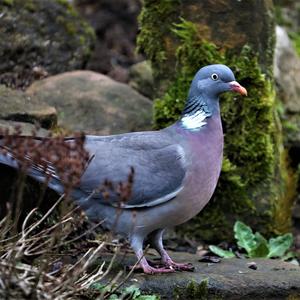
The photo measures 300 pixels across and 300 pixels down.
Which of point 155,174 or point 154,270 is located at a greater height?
point 155,174

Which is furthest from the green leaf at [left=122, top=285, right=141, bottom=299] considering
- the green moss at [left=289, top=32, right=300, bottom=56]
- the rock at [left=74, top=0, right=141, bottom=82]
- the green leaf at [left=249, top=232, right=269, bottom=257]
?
the green moss at [left=289, top=32, right=300, bottom=56]

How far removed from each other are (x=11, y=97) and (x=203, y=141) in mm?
1675

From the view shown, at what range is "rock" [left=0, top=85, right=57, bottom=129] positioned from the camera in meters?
6.21

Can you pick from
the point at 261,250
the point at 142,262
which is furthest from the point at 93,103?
the point at 142,262

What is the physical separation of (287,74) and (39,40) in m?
2.67

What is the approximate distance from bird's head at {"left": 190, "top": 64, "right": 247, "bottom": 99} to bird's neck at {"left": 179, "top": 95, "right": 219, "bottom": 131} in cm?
4

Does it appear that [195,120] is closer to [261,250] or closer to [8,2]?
[261,250]

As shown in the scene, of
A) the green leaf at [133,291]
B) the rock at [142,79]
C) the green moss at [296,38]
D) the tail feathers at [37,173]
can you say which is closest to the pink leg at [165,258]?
the green leaf at [133,291]

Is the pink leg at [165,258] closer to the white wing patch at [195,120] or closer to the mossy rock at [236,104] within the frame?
the white wing patch at [195,120]

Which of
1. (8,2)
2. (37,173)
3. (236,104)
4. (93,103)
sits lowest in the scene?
(37,173)

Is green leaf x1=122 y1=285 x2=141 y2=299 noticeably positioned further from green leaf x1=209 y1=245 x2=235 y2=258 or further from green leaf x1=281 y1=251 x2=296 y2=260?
green leaf x1=281 y1=251 x2=296 y2=260

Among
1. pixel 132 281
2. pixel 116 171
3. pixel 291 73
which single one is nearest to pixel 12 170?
pixel 116 171

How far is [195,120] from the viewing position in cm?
576

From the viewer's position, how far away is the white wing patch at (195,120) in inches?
226
